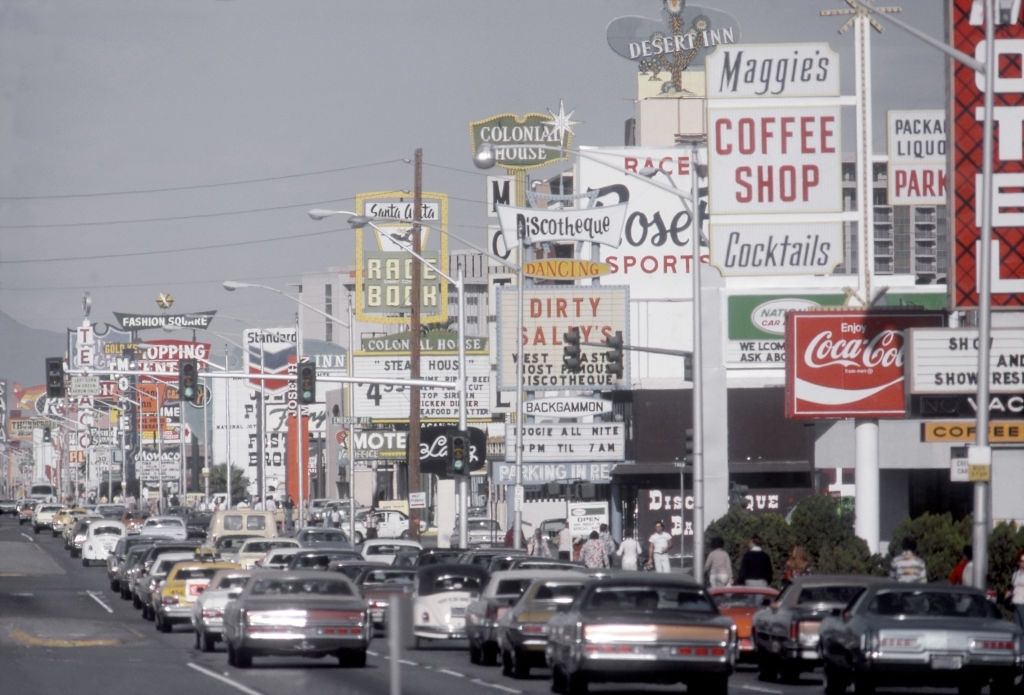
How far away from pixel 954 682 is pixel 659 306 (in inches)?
1907

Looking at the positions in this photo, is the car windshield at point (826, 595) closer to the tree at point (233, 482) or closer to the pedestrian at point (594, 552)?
the pedestrian at point (594, 552)

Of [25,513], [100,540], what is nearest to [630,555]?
[100,540]

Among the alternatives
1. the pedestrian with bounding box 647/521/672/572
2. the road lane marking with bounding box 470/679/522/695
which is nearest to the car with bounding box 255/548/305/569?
the pedestrian with bounding box 647/521/672/572

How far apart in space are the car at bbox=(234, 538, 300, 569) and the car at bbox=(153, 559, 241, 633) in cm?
963

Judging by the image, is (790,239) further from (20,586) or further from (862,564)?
(20,586)

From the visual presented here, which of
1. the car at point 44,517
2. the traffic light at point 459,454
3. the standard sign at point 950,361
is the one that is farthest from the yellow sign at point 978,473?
the car at point 44,517

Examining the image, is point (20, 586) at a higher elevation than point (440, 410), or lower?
lower

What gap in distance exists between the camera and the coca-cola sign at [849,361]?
3641 centimetres

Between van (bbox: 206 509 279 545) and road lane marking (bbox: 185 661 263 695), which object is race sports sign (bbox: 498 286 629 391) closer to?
van (bbox: 206 509 279 545)

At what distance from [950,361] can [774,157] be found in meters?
5.81

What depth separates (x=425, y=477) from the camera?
11862cm

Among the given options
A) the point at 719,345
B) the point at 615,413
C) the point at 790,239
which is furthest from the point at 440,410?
the point at 790,239

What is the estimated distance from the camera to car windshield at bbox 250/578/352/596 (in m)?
27.6

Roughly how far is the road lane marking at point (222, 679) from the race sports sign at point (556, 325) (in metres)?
28.3
